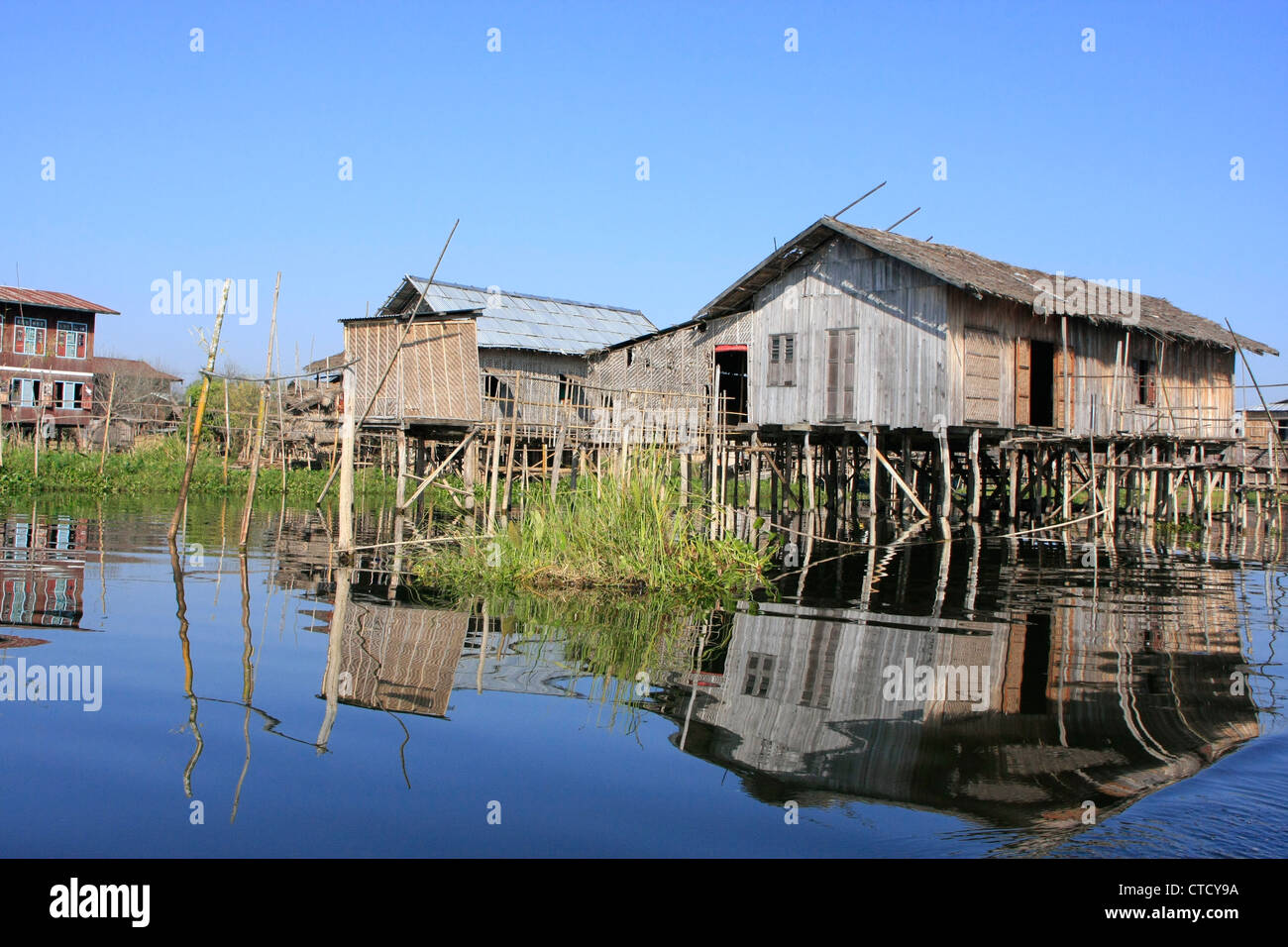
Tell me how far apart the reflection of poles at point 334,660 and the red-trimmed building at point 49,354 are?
99.1ft

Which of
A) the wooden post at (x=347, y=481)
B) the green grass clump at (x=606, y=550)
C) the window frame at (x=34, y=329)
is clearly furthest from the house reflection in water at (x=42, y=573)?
the window frame at (x=34, y=329)

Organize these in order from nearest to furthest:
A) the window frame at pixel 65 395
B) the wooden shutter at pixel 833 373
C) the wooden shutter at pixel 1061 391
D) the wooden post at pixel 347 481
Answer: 1. the wooden post at pixel 347 481
2. the wooden shutter at pixel 833 373
3. the wooden shutter at pixel 1061 391
4. the window frame at pixel 65 395

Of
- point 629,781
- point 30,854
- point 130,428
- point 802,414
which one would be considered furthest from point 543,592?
point 130,428

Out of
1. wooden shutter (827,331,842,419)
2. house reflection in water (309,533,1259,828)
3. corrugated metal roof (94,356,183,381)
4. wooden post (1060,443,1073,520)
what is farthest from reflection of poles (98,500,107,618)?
corrugated metal roof (94,356,183,381)

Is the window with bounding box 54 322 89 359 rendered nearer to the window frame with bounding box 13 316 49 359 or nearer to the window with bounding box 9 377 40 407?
the window frame with bounding box 13 316 49 359

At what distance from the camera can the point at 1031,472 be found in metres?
25.2

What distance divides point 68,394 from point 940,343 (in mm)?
33746

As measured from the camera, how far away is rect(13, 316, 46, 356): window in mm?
38469

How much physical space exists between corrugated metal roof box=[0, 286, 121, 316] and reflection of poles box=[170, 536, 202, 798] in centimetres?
3007

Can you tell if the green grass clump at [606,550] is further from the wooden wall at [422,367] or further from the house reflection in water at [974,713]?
the wooden wall at [422,367]

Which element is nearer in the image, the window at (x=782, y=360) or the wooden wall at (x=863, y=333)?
the wooden wall at (x=863, y=333)

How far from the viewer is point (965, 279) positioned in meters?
18.3

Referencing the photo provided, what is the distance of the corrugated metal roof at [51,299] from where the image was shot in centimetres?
3819
